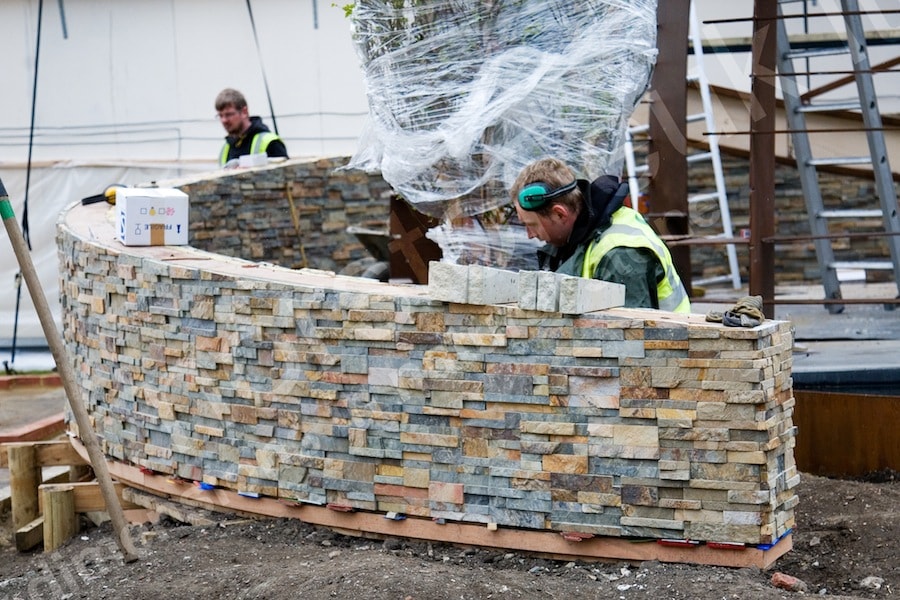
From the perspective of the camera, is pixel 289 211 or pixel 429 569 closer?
pixel 429 569

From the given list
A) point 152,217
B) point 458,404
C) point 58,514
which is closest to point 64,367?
point 152,217

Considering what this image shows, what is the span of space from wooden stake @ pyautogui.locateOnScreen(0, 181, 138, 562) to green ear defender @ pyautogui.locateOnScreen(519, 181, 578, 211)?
1991mm

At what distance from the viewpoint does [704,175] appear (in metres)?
10.9

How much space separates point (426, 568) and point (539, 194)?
4.89 ft

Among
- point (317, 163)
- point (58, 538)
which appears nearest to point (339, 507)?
point (58, 538)

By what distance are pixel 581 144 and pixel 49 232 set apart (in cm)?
837

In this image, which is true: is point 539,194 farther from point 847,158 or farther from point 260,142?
point 260,142

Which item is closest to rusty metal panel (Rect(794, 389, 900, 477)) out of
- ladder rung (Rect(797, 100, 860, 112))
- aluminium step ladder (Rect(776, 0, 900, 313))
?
aluminium step ladder (Rect(776, 0, 900, 313))

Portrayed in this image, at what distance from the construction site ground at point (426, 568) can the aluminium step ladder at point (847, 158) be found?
2403mm

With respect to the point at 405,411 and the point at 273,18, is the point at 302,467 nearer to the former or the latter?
the point at 405,411

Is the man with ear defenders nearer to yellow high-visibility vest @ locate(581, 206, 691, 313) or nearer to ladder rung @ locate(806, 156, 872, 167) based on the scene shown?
yellow high-visibility vest @ locate(581, 206, 691, 313)

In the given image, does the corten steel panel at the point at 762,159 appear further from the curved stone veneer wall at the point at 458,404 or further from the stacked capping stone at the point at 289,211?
the stacked capping stone at the point at 289,211

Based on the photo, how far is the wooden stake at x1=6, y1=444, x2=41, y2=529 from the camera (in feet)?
21.5

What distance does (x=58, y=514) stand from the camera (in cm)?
600
